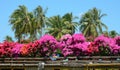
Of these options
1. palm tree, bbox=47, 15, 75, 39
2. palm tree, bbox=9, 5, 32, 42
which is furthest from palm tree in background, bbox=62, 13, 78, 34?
palm tree, bbox=9, 5, 32, 42

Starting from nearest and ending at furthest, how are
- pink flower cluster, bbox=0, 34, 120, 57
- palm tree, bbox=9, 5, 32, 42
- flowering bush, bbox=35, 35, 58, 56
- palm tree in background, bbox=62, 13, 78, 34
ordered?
pink flower cluster, bbox=0, 34, 120, 57, flowering bush, bbox=35, 35, 58, 56, palm tree, bbox=9, 5, 32, 42, palm tree in background, bbox=62, 13, 78, 34

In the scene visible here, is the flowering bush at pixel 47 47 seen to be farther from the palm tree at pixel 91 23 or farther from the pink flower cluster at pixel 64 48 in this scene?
Answer: the palm tree at pixel 91 23

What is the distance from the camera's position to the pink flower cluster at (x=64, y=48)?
36.0 m

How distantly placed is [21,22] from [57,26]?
5.86 m

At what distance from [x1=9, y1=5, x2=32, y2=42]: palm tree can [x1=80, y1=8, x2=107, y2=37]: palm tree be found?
929 cm

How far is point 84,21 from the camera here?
225 feet

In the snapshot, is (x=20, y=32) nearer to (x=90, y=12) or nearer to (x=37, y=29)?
(x=37, y=29)

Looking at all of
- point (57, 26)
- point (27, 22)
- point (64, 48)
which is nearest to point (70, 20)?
point (57, 26)

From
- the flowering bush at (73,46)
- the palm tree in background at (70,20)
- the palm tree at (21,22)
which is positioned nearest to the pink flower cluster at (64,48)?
the flowering bush at (73,46)

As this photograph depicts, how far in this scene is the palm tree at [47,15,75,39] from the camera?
6425 cm

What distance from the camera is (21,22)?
6550 centimetres

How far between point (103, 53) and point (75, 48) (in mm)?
2606

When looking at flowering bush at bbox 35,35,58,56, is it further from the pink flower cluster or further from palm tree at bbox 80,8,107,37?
palm tree at bbox 80,8,107,37

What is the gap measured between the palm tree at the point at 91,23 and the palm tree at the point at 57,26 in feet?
11.1
